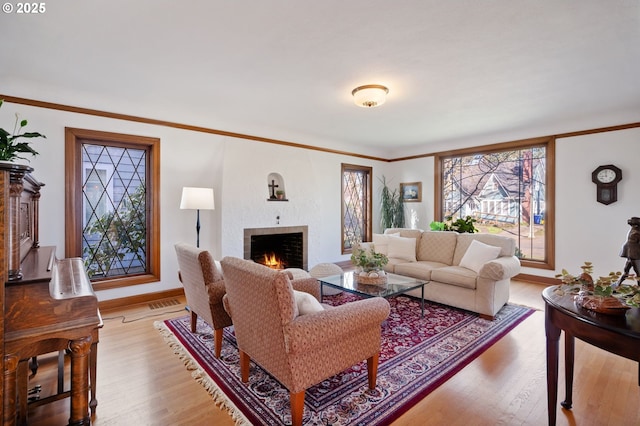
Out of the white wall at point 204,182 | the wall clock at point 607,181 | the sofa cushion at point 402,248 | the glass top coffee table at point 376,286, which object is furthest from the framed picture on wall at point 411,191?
the glass top coffee table at point 376,286

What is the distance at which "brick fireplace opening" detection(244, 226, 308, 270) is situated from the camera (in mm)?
4992

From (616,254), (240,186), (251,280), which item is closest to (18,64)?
(240,186)

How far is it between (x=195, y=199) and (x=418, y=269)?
3031 mm

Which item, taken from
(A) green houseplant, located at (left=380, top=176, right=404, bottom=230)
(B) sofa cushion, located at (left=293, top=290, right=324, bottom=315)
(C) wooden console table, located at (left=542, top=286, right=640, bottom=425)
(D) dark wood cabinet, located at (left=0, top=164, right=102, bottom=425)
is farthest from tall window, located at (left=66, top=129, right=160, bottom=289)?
(A) green houseplant, located at (left=380, top=176, right=404, bottom=230)

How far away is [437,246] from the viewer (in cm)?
441

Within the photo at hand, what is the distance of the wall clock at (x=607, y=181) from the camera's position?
13.9ft

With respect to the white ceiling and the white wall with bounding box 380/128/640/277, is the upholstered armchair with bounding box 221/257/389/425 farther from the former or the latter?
the white wall with bounding box 380/128/640/277

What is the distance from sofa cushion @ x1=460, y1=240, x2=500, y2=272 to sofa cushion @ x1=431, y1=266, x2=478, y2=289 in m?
0.07

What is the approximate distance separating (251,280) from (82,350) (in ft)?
2.72

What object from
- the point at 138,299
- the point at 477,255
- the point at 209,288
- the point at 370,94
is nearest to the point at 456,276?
the point at 477,255

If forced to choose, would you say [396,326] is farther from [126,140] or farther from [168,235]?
[126,140]

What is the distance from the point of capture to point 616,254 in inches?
167

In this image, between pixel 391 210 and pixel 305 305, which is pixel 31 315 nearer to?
pixel 305 305

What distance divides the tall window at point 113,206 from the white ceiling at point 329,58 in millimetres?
497
